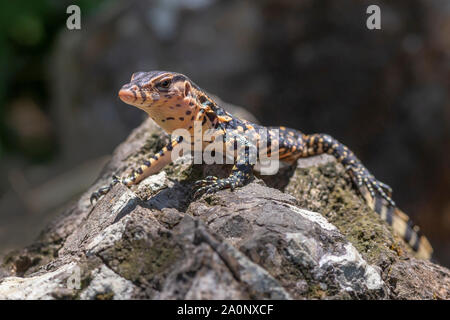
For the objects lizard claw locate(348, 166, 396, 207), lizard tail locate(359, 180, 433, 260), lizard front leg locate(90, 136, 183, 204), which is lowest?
lizard tail locate(359, 180, 433, 260)

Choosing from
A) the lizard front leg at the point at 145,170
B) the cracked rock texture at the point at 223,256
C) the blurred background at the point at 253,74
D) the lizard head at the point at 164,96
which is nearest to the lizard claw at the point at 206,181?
Result: the cracked rock texture at the point at 223,256

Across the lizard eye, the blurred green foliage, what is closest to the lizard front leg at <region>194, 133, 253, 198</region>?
the lizard eye

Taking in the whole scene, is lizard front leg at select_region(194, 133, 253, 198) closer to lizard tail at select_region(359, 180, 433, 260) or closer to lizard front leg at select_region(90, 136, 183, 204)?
lizard front leg at select_region(90, 136, 183, 204)

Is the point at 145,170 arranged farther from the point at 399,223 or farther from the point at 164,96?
the point at 399,223

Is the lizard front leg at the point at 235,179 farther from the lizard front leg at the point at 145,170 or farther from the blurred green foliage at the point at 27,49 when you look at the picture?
the blurred green foliage at the point at 27,49

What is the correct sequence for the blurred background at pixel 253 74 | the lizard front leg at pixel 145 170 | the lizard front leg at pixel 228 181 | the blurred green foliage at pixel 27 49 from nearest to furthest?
the lizard front leg at pixel 228 181, the lizard front leg at pixel 145 170, the blurred background at pixel 253 74, the blurred green foliage at pixel 27 49

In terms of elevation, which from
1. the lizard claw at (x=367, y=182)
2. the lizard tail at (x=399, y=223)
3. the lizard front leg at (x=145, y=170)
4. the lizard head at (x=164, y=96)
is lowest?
the lizard tail at (x=399, y=223)

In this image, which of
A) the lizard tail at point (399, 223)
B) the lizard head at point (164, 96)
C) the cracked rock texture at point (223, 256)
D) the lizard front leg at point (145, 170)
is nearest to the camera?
the cracked rock texture at point (223, 256)

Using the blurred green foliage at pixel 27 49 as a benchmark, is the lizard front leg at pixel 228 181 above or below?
below
